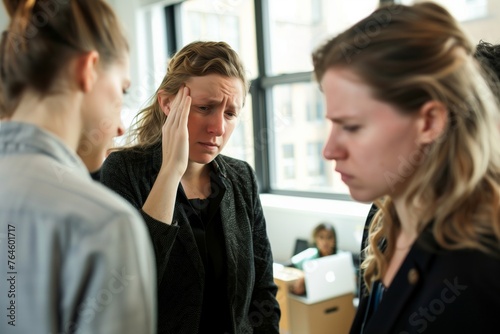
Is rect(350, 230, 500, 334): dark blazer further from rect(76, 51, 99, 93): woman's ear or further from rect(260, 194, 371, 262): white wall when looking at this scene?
rect(260, 194, 371, 262): white wall

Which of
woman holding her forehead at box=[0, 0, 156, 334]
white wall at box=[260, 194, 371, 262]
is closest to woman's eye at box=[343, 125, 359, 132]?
woman holding her forehead at box=[0, 0, 156, 334]

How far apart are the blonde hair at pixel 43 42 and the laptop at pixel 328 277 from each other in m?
2.15

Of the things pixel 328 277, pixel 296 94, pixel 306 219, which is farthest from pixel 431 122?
pixel 296 94

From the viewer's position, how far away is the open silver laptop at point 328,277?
2.67 meters

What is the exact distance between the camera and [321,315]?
8.80 feet

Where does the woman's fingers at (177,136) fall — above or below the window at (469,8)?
below

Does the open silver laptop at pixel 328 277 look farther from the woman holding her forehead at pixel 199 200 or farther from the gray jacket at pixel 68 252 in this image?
the gray jacket at pixel 68 252

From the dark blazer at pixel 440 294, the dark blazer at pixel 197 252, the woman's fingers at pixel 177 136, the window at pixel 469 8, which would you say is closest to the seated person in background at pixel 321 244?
the window at pixel 469 8

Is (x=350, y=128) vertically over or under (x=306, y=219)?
over

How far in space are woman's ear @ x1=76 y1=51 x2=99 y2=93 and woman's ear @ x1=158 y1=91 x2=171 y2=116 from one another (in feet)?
2.20

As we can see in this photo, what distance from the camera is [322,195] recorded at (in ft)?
11.8

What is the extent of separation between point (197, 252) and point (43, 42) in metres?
0.72

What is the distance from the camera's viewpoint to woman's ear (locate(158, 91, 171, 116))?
141 centimetres

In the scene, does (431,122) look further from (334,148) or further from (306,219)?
(306,219)
